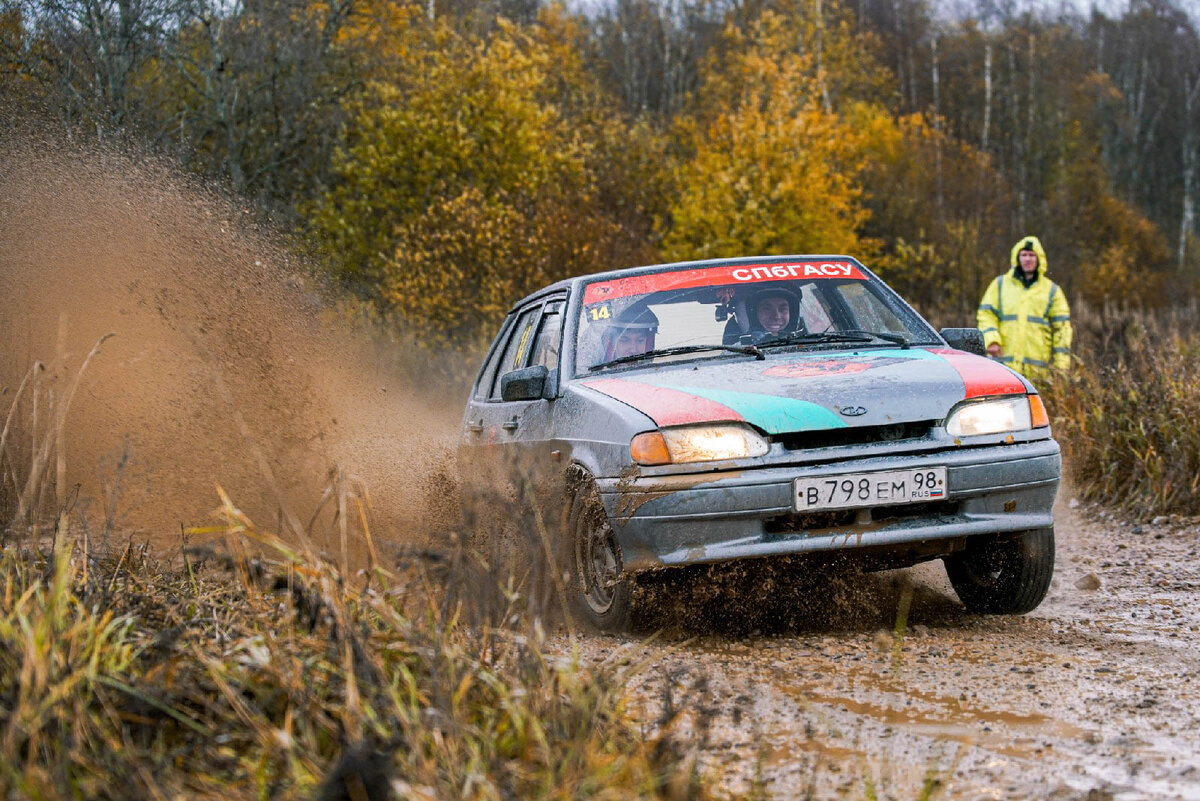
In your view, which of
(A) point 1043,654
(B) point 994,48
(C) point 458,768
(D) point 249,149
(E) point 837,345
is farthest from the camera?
(B) point 994,48

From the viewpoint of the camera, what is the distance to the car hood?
4.86 meters

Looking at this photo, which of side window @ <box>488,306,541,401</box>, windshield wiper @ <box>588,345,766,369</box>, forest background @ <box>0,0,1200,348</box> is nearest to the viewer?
windshield wiper @ <box>588,345,766,369</box>

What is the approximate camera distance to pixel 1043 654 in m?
4.69

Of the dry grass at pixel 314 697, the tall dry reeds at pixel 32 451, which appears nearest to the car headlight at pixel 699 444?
the dry grass at pixel 314 697

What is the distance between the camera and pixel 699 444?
484 centimetres

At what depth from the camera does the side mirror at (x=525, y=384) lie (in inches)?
233

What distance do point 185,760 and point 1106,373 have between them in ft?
29.5

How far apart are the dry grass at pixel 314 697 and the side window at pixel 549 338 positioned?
253cm

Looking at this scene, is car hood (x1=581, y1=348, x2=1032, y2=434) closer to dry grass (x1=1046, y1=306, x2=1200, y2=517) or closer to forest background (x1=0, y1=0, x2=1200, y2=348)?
dry grass (x1=1046, y1=306, x2=1200, y2=517)

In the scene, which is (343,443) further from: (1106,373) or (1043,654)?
(1106,373)

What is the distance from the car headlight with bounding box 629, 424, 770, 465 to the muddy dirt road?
2.21ft

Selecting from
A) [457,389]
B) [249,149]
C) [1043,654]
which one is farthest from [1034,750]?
[249,149]

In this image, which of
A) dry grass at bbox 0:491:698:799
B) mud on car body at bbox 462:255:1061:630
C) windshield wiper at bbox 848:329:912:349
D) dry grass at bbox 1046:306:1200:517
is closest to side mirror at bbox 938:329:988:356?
mud on car body at bbox 462:255:1061:630

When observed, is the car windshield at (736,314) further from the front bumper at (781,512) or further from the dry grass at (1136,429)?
the dry grass at (1136,429)
